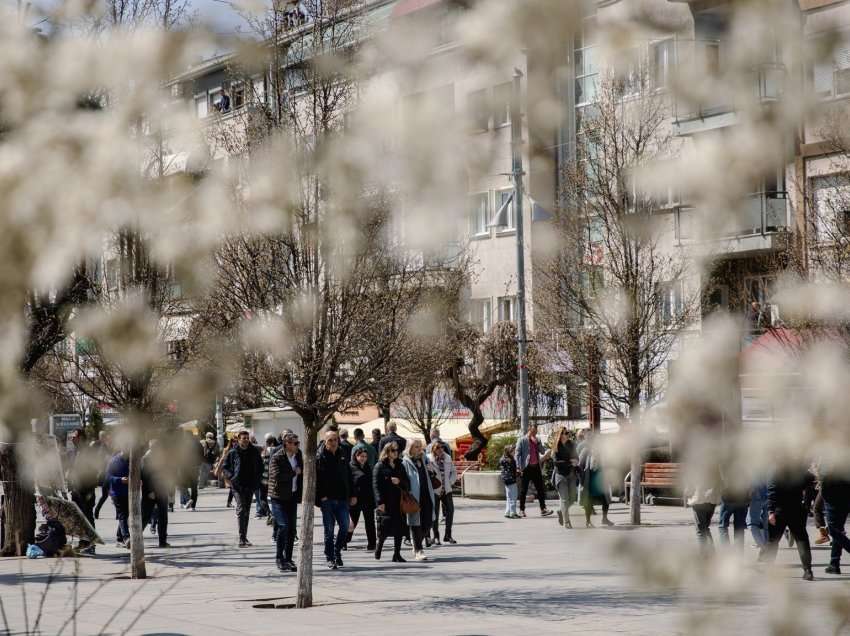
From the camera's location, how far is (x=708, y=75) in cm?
→ 241

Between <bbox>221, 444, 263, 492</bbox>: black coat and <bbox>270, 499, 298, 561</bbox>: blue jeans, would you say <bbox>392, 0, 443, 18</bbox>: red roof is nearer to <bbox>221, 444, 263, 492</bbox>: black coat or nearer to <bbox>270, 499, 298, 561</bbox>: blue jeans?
<bbox>270, 499, 298, 561</bbox>: blue jeans

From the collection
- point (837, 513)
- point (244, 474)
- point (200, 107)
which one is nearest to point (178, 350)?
point (200, 107)

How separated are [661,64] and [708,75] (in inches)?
6.6

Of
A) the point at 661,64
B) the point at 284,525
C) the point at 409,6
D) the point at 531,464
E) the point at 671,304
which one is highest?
the point at 671,304

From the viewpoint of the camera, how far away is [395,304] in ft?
46.7

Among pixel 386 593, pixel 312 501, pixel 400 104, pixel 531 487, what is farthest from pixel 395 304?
pixel 531 487

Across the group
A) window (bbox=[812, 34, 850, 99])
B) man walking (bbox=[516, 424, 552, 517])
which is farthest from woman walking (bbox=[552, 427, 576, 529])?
window (bbox=[812, 34, 850, 99])

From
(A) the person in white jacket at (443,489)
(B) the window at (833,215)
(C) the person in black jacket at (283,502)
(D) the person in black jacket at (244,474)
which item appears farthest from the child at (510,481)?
(C) the person in black jacket at (283,502)

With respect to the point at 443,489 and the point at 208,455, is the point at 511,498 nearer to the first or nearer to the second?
the point at 443,489

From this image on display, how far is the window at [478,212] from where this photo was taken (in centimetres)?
314

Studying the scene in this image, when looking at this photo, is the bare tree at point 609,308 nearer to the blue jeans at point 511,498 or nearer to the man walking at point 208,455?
the blue jeans at point 511,498

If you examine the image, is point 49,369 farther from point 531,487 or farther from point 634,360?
point 531,487

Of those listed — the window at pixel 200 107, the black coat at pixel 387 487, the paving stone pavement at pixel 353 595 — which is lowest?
the paving stone pavement at pixel 353 595

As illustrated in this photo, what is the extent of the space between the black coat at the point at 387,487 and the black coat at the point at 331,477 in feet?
2.05
